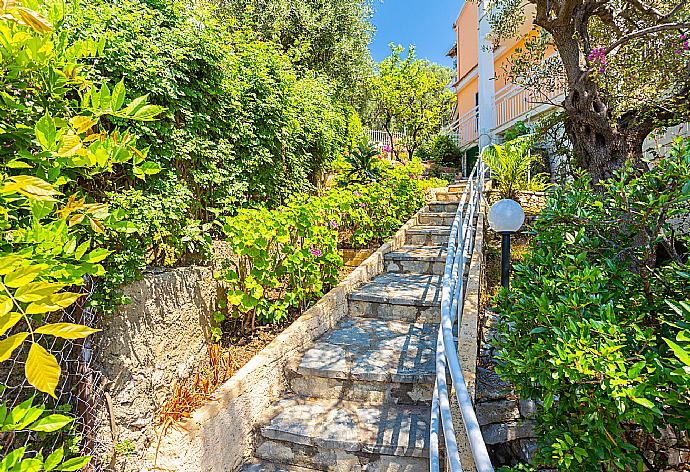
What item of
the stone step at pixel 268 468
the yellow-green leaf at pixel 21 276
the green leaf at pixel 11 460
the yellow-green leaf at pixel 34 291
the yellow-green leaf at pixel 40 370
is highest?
the yellow-green leaf at pixel 21 276

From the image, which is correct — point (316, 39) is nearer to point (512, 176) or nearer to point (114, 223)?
point (512, 176)

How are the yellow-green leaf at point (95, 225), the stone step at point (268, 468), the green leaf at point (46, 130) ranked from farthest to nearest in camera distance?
the stone step at point (268, 468) → the yellow-green leaf at point (95, 225) → the green leaf at point (46, 130)

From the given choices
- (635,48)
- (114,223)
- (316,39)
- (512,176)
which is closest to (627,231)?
(114,223)

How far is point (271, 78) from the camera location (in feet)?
15.0

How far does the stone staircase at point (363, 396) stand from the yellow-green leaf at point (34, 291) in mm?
2312

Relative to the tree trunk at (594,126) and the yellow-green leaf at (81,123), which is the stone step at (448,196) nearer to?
the tree trunk at (594,126)

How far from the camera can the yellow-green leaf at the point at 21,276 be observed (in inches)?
41.6

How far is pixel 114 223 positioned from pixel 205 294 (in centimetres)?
176

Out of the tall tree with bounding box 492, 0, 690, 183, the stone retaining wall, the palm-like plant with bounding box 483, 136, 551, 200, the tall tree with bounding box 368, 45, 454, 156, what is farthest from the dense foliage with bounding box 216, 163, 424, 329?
the tall tree with bounding box 368, 45, 454, 156

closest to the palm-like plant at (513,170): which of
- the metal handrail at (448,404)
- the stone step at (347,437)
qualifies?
the metal handrail at (448,404)

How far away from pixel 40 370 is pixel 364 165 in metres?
7.68

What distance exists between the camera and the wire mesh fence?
2.24 meters

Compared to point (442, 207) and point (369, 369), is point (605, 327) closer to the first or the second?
point (369, 369)

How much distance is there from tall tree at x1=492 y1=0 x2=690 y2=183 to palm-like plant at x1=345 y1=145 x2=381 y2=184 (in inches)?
151
